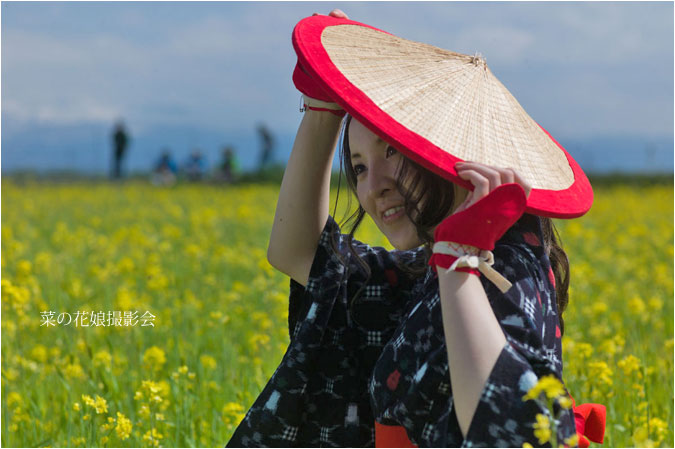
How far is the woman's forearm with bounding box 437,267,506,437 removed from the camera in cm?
125

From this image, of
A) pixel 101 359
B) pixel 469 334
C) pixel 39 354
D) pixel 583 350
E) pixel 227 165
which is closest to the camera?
pixel 469 334

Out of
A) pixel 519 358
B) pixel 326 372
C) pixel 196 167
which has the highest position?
pixel 519 358

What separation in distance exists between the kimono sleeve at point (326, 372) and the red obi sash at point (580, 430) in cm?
26

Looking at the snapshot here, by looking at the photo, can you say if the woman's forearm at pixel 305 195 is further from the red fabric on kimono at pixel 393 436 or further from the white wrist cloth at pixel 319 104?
the red fabric on kimono at pixel 393 436

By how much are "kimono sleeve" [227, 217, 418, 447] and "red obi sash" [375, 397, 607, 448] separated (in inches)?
10.1

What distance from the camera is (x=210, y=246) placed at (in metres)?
6.79

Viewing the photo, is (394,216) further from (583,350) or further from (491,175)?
(583,350)

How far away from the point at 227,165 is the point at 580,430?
2203 centimetres

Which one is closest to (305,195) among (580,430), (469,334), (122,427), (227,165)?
(469,334)

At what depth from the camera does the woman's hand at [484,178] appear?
132cm

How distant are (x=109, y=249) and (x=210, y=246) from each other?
89 cm

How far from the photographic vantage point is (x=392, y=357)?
59.8 inches

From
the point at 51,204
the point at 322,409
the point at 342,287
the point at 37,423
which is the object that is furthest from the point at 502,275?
the point at 51,204

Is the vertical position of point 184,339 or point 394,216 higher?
point 394,216
